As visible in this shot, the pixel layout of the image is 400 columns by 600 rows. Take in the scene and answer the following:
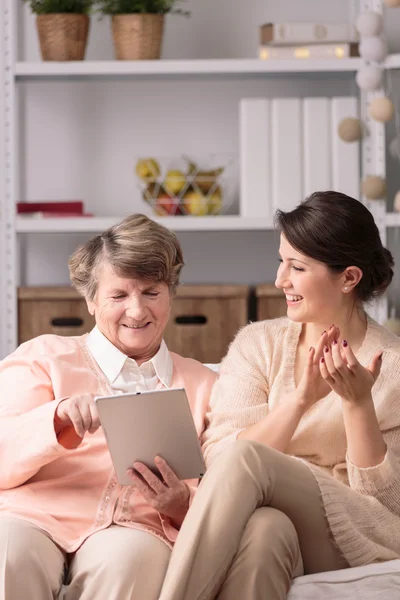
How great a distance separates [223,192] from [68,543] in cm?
175

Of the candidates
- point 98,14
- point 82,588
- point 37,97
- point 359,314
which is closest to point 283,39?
point 98,14

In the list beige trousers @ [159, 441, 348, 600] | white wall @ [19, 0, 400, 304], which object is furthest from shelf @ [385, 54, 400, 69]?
beige trousers @ [159, 441, 348, 600]

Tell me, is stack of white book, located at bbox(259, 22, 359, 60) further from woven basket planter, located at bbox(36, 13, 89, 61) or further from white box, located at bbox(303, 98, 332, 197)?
woven basket planter, located at bbox(36, 13, 89, 61)

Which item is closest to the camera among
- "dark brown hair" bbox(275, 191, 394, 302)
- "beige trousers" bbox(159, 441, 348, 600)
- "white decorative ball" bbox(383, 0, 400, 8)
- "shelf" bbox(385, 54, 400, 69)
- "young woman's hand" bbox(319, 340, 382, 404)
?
"beige trousers" bbox(159, 441, 348, 600)

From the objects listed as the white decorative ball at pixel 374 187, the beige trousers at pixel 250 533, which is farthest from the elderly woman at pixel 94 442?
the white decorative ball at pixel 374 187

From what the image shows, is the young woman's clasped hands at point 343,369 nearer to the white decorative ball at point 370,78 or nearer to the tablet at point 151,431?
the tablet at point 151,431

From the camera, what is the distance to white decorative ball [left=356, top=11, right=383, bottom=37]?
296cm

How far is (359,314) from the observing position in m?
1.91

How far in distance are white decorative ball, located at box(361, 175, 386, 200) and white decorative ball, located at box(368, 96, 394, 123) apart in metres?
0.19

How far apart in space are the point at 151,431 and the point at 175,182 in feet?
5.35

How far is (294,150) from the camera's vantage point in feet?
10.1

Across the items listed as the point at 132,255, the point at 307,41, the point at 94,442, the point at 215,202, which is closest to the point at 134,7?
the point at 307,41

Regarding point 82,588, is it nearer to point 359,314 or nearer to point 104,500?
point 104,500

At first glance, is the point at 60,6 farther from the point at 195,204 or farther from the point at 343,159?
the point at 343,159
